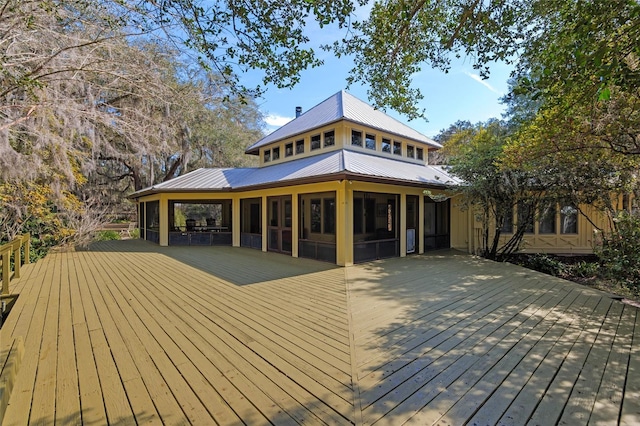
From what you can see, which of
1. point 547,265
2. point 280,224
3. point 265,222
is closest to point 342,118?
point 280,224

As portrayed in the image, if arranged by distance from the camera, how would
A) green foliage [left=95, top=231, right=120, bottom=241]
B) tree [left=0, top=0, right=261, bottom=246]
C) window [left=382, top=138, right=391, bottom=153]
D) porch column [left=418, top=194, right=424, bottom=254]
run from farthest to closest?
green foliage [left=95, top=231, right=120, bottom=241], window [left=382, top=138, right=391, bottom=153], porch column [left=418, top=194, right=424, bottom=254], tree [left=0, top=0, right=261, bottom=246]

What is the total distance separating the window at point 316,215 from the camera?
8859mm

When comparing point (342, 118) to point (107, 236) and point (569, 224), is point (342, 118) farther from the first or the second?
point (107, 236)

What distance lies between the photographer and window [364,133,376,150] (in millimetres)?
10664

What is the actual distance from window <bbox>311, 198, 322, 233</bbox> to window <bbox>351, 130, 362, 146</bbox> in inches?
112

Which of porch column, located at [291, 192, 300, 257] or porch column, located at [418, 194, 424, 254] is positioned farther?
porch column, located at [418, 194, 424, 254]

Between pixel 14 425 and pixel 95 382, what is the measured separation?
1.75ft

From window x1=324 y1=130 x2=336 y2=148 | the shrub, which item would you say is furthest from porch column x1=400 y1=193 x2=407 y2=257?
the shrub

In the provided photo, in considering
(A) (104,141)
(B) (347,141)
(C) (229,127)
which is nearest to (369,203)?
(B) (347,141)

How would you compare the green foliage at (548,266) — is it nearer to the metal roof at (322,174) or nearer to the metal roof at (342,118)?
the metal roof at (322,174)

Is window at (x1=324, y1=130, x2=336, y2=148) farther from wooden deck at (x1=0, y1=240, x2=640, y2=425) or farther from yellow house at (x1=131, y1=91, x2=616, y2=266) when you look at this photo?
wooden deck at (x1=0, y1=240, x2=640, y2=425)

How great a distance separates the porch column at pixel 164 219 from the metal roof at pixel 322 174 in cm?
72

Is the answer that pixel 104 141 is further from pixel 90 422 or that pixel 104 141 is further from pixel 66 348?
pixel 90 422

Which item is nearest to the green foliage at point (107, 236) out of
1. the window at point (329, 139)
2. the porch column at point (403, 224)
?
the window at point (329, 139)
